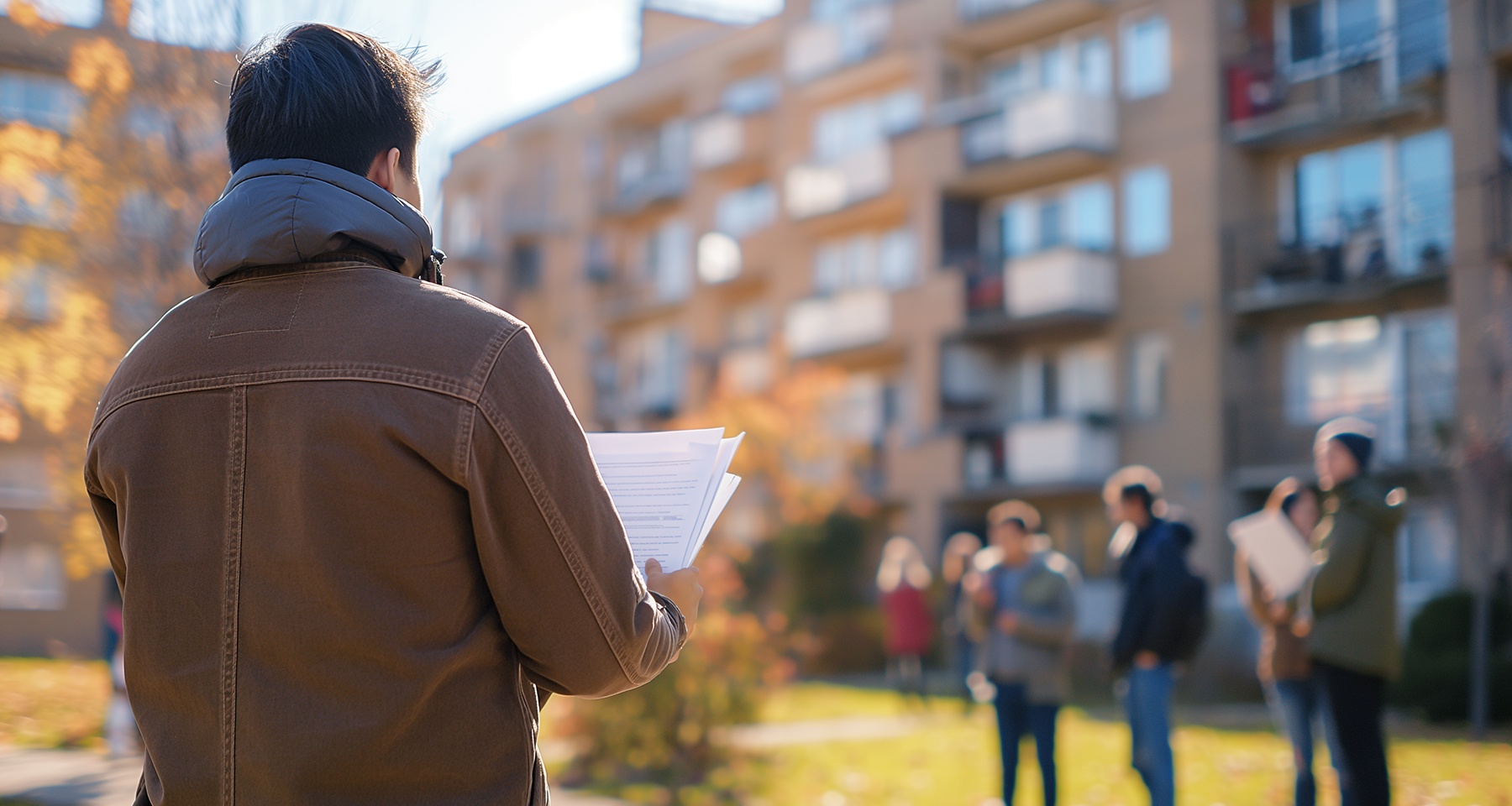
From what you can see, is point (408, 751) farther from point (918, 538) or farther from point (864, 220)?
point (864, 220)

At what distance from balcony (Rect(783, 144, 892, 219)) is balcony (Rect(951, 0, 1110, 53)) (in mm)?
3135

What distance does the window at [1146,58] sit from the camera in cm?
2597

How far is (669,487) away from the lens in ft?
7.69

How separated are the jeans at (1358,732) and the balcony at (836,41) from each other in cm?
2668

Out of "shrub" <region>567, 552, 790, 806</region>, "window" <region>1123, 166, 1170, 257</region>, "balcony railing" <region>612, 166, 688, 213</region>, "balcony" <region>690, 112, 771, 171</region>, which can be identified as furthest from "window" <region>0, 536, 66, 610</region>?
"shrub" <region>567, 552, 790, 806</region>

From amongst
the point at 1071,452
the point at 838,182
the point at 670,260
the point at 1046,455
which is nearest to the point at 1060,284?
the point at 1071,452

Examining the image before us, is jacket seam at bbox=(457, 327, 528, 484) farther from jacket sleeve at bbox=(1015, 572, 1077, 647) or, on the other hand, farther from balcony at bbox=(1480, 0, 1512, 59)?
balcony at bbox=(1480, 0, 1512, 59)

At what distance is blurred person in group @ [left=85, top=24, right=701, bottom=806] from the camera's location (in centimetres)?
189

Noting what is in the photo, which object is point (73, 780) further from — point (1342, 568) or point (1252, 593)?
point (1342, 568)

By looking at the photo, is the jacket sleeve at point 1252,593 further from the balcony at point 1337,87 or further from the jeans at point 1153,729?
the balcony at point 1337,87

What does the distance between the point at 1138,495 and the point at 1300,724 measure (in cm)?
159

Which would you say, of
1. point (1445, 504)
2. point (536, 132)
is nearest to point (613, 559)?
point (1445, 504)

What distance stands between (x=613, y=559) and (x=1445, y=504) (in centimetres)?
1806

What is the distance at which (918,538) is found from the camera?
30.3 meters
